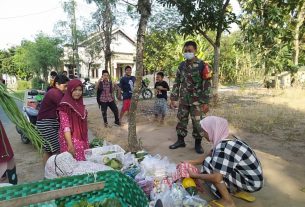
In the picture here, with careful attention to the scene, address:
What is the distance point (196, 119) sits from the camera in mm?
5129

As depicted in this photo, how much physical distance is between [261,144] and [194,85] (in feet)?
6.26

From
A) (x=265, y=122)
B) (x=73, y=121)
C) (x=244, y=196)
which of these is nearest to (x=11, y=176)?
(x=73, y=121)

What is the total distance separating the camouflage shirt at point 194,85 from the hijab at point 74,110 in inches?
76.4

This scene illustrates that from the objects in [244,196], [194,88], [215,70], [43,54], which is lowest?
[244,196]

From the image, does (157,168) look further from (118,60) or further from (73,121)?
(118,60)

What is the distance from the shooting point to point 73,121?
12.3 feet

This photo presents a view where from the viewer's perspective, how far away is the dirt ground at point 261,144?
3756 millimetres

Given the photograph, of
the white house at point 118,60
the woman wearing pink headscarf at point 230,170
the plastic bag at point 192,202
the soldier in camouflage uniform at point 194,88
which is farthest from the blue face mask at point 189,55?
the white house at point 118,60

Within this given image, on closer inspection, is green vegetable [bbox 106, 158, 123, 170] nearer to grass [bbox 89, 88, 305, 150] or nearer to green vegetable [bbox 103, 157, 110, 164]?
green vegetable [bbox 103, 157, 110, 164]

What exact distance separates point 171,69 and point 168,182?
18.8 metres

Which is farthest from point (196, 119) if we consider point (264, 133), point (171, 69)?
point (171, 69)

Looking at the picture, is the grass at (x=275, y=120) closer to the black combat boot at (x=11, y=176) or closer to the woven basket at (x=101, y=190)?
the woven basket at (x=101, y=190)

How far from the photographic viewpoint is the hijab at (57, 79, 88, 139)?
366 cm

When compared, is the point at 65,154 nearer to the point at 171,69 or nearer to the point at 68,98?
the point at 68,98
